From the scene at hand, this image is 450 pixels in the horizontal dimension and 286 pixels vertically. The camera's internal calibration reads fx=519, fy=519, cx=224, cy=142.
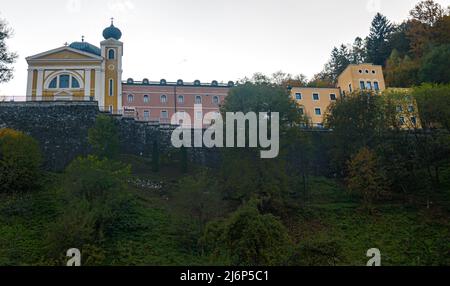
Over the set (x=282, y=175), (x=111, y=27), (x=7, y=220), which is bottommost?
(x=7, y=220)

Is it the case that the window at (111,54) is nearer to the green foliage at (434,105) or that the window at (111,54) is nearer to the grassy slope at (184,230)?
the grassy slope at (184,230)

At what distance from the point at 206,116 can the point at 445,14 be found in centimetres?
3353

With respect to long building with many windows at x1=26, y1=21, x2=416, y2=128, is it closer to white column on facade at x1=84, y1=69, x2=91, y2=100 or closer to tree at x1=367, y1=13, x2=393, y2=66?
white column on facade at x1=84, y1=69, x2=91, y2=100

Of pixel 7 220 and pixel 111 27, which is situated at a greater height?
pixel 111 27

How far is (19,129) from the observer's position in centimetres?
4381

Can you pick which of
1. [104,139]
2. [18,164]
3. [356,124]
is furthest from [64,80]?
[356,124]

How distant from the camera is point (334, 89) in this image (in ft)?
204

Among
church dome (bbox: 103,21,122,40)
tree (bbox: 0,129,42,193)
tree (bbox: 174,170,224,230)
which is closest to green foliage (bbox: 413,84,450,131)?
tree (bbox: 174,170,224,230)

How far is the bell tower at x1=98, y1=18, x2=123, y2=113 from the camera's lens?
55719mm

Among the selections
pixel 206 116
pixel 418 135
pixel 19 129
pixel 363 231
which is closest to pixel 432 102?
pixel 418 135

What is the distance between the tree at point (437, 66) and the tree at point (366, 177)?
75.2ft

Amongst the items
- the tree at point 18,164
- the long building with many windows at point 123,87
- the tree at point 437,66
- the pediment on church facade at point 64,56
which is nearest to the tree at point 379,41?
the long building with many windows at point 123,87

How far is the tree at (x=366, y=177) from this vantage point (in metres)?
35.7
